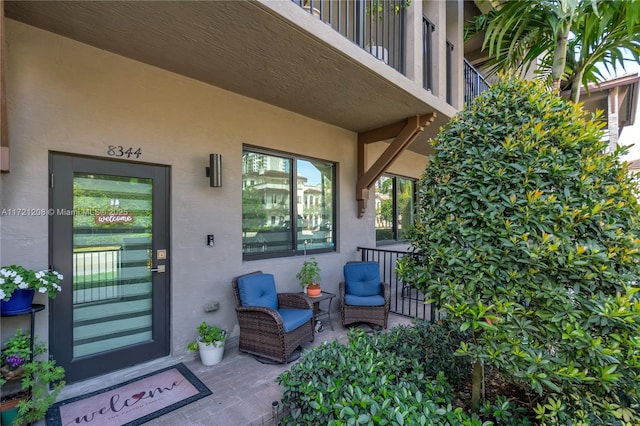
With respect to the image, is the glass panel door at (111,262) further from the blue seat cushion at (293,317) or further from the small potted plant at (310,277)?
the small potted plant at (310,277)

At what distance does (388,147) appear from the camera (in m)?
4.60

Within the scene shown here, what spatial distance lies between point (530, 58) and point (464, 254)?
485cm

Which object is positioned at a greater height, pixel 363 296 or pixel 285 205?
pixel 285 205

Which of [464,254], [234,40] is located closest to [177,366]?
[464,254]

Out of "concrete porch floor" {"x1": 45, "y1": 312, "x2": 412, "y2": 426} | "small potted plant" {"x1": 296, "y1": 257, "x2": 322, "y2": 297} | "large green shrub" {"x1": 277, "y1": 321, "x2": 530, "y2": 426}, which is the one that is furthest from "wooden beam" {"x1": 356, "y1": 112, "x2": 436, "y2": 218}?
"concrete porch floor" {"x1": 45, "y1": 312, "x2": 412, "y2": 426}

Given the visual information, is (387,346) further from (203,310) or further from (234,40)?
(234,40)

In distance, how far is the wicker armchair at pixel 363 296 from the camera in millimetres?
4047

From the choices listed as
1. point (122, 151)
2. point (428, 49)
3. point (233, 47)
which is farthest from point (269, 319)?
point (428, 49)

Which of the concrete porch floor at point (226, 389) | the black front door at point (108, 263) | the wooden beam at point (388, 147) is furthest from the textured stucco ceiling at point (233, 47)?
the concrete porch floor at point (226, 389)

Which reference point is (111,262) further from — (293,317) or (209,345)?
(293,317)

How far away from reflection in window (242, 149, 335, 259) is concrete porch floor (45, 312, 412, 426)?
4.32ft

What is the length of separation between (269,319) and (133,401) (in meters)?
1.29

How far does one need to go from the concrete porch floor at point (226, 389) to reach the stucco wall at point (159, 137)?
0.36m

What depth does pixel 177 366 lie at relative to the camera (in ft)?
10.00
